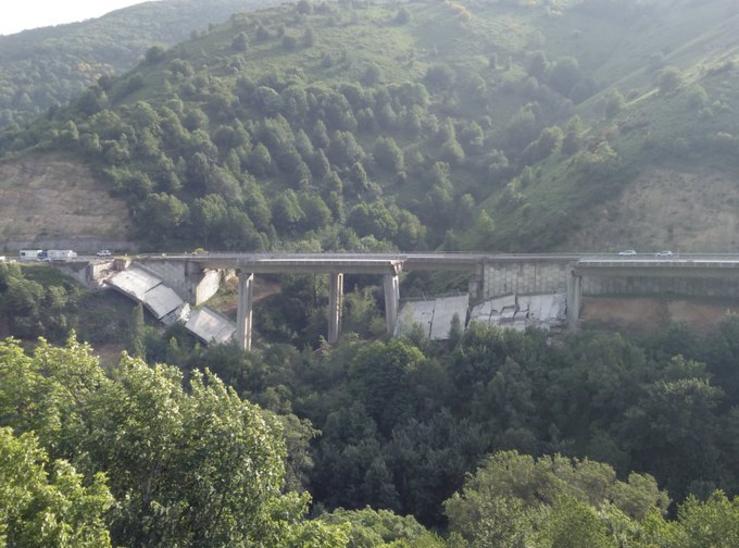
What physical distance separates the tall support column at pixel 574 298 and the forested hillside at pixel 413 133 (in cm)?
1217

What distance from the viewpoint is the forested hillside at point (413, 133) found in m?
80.6

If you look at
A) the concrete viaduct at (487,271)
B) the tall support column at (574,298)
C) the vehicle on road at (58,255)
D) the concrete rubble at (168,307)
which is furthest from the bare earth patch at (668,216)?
the vehicle on road at (58,255)

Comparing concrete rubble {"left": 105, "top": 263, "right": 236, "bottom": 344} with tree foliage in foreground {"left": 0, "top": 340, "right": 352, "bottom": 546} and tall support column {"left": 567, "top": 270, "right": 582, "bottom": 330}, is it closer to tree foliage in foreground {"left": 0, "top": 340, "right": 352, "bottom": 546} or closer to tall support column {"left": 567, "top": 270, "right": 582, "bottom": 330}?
tall support column {"left": 567, "top": 270, "right": 582, "bottom": 330}

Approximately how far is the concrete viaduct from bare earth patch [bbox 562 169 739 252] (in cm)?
567

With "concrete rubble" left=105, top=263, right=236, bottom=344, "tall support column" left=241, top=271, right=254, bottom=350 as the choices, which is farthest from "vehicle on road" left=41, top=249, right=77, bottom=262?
"tall support column" left=241, top=271, right=254, bottom=350

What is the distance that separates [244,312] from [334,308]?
30.8 feet

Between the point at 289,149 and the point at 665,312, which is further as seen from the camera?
the point at 289,149

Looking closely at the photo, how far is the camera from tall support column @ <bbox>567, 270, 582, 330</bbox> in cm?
6475

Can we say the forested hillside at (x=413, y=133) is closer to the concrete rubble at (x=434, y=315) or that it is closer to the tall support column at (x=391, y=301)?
the concrete rubble at (x=434, y=315)

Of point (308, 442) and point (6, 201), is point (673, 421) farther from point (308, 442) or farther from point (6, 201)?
point (6, 201)

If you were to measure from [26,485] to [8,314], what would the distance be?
58.6 meters

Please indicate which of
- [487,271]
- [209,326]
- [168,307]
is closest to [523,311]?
[487,271]

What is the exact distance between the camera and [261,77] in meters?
117

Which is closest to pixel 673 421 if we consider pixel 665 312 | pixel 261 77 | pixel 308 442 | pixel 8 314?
pixel 665 312
